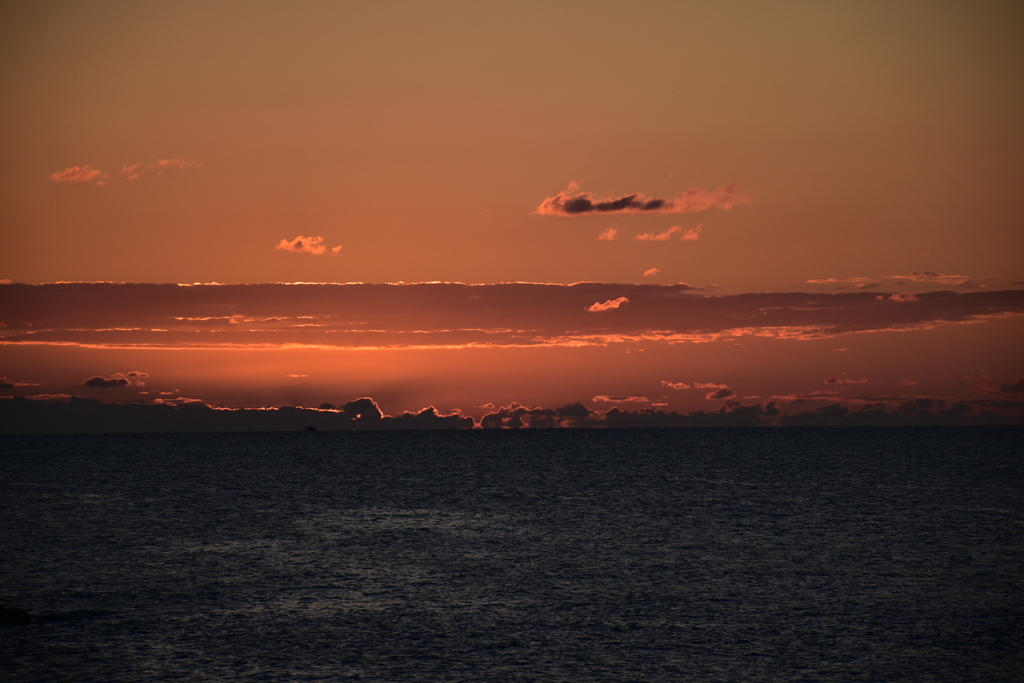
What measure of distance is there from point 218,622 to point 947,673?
4166 centimetres

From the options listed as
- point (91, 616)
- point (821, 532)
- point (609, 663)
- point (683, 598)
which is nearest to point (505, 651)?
point (609, 663)

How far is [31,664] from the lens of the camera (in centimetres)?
5072

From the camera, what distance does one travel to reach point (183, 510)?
122 meters

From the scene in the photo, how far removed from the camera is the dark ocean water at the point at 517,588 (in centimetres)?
5200

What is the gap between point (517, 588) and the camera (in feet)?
230

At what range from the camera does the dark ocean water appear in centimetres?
5200

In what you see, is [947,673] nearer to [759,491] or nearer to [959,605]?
[959,605]

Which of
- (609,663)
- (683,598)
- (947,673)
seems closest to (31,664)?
A: (609,663)

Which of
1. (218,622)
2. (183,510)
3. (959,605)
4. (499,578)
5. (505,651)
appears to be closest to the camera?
(505,651)

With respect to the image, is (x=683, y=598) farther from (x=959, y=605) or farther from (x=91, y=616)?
(x=91, y=616)

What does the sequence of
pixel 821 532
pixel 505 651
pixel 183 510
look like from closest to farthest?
pixel 505 651
pixel 821 532
pixel 183 510

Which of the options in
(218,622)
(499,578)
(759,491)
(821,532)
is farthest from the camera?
(759,491)

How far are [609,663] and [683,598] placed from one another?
1631 centimetres

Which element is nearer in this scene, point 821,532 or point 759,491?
point 821,532
